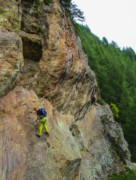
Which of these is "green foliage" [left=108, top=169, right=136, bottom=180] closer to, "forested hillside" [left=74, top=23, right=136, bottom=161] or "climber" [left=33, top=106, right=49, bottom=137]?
"climber" [left=33, top=106, right=49, bottom=137]

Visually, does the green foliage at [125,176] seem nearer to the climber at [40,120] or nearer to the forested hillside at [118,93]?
the climber at [40,120]

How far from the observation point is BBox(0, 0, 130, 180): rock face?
16.2 meters

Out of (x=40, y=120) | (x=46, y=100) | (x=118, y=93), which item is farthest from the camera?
(x=118, y=93)

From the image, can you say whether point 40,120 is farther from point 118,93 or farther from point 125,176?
point 118,93

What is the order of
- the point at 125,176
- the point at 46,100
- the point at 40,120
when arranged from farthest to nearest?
the point at 125,176, the point at 46,100, the point at 40,120

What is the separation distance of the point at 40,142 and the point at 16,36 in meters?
6.94

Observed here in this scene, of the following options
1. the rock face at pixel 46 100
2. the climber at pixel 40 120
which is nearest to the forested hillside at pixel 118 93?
the rock face at pixel 46 100

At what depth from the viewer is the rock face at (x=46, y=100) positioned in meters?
16.2

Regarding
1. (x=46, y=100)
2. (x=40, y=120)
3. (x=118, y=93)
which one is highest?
(x=46, y=100)

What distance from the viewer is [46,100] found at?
73.6 ft

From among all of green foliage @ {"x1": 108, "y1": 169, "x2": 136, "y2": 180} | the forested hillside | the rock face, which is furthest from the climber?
the forested hillside

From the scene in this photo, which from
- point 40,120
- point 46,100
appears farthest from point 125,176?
point 40,120

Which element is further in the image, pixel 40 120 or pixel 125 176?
pixel 125 176

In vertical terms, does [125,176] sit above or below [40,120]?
below
